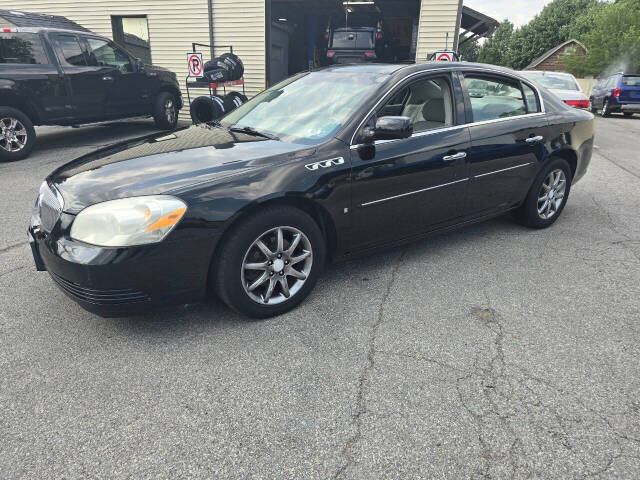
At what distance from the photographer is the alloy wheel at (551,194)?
448 cm

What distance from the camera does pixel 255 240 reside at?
2.72 metres

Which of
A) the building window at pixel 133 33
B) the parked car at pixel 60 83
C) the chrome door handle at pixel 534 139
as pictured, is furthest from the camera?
the building window at pixel 133 33

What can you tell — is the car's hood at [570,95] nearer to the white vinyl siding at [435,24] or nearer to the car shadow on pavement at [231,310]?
the white vinyl siding at [435,24]

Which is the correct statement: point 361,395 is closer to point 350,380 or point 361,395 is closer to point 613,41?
point 350,380

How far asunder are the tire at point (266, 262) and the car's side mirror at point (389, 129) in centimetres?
70

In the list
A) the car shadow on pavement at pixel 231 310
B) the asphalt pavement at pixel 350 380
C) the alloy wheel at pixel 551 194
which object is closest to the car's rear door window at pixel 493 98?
the alloy wheel at pixel 551 194

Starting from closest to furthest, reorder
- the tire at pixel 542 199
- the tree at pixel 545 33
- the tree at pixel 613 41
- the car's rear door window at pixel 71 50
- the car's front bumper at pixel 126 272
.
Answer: the car's front bumper at pixel 126 272 < the tire at pixel 542 199 < the car's rear door window at pixel 71 50 < the tree at pixel 613 41 < the tree at pixel 545 33

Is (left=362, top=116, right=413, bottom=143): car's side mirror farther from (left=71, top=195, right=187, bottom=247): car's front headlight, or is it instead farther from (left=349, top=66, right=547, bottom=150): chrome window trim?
(left=71, top=195, right=187, bottom=247): car's front headlight

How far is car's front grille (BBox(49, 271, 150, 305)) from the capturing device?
7.97ft

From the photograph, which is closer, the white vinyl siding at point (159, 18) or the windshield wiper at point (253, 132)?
the windshield wiper at point (253, 132)

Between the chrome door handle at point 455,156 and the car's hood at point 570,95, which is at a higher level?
the car's hood at point 570,95

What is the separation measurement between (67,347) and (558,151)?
14.1 feet

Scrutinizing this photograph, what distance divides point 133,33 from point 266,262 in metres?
14.3

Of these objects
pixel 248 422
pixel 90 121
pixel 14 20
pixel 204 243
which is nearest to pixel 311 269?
pixel 204 243
